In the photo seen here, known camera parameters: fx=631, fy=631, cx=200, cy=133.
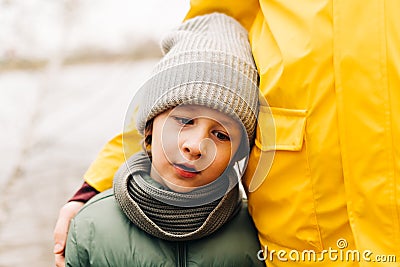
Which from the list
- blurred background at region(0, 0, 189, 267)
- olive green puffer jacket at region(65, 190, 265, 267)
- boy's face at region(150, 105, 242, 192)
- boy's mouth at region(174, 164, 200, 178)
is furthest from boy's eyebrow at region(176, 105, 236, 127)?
blurred background at region(0, 0, 189, 267)

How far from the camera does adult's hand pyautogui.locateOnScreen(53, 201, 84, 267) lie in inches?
60.7

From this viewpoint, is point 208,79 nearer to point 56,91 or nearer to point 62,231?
point 62,231

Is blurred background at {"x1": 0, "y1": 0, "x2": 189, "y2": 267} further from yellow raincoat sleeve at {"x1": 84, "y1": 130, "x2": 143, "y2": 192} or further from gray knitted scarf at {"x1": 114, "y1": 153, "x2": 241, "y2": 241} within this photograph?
gray knitted scarf at {"x1": 114, "y1": 153, "x2": 241, "y2": 241}

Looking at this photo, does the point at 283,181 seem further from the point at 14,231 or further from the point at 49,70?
the point at 49,70

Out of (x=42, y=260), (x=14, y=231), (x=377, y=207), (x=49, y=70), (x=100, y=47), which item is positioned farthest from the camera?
(x=100, y=47)

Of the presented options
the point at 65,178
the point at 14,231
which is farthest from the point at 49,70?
the point at 14,231

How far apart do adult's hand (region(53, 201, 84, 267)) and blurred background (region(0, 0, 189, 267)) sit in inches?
41.6

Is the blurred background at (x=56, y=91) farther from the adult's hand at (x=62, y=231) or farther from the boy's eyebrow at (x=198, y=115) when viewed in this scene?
the boy's eyebrow at (x=198, y=115)

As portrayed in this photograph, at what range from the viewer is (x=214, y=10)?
158 cm

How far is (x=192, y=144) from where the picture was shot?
127 cm

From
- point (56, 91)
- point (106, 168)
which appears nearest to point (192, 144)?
point (106, 168)

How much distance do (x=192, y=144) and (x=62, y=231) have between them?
0.48 meters

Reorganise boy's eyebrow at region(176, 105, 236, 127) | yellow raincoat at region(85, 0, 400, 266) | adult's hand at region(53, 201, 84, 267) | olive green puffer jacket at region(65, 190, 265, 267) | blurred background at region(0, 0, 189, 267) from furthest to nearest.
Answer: blurred background at region(0, 0, 189, 267) < adult's hand at region(53, 201, 84, 267) < olive green puffer jacket at region(65, 190, 265, 267) < boy's eyebrow at region(176, 105, 236, 127) < yellow raincoat at region(85, 0, 400, 266)

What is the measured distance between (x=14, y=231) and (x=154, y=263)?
4.97 feet
